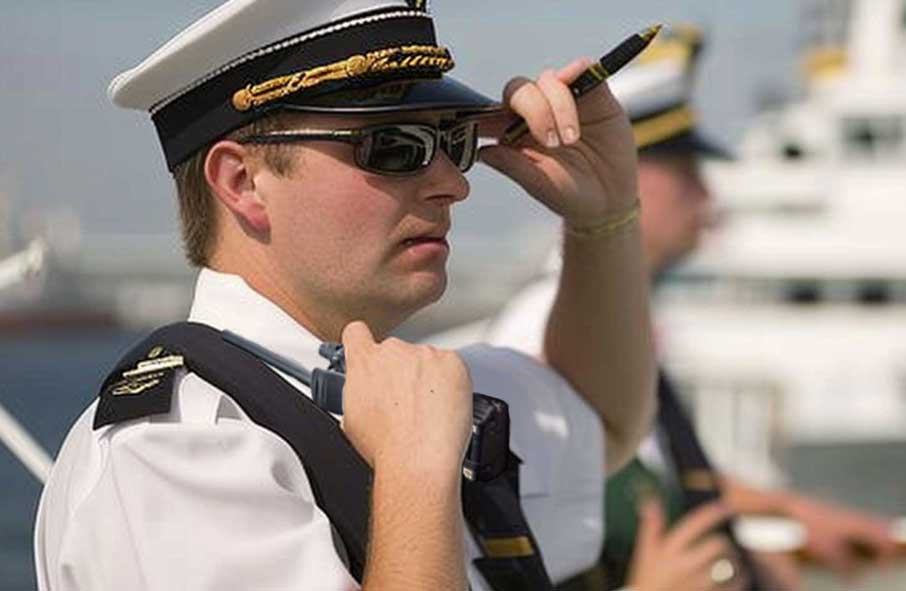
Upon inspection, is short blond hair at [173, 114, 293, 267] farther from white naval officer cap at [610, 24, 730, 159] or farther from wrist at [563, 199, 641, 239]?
white naval officer cap at [610, 24, 730, 159]

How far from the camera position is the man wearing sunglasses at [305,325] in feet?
5.43

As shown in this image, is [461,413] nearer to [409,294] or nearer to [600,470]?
[409,294]

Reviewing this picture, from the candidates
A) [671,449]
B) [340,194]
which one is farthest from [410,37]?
[671,449]

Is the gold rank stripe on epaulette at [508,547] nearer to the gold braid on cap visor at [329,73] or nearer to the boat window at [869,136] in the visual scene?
the gold braid on cap visor at [329,73]

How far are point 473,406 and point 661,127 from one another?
7.73 ft

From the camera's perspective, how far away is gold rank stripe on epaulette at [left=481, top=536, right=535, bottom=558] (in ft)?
6.43

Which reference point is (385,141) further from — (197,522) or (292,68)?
(197,522)

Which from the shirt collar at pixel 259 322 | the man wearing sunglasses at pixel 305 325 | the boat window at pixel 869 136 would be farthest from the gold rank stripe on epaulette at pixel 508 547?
the boat window at pixel 869 136

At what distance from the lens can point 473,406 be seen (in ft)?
6.02

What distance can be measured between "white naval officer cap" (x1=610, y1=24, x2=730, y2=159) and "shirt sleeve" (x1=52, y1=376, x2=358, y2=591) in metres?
2.36

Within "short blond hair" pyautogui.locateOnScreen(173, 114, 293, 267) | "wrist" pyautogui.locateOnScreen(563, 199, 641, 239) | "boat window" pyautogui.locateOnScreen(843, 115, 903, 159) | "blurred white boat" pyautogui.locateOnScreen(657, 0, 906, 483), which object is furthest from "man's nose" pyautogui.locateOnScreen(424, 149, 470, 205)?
"boat window" pyautogui.locateOnScreen(843, 115, 903, 159)

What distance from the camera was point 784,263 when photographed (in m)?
20.0

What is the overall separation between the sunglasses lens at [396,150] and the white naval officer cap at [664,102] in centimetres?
214

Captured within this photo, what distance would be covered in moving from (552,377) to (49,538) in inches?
26.1
